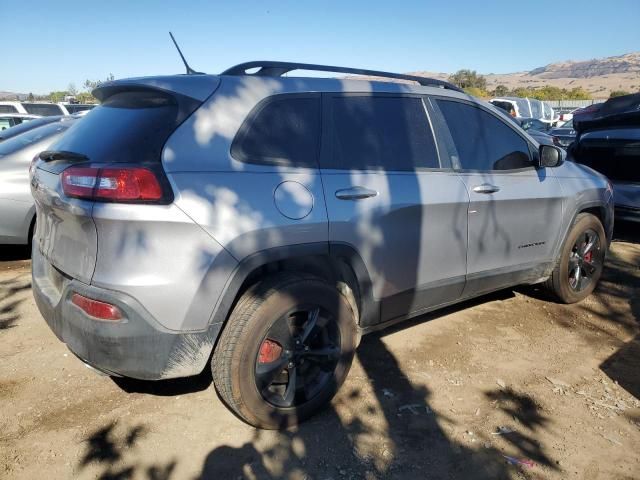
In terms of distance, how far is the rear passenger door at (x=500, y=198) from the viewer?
3.49 meters

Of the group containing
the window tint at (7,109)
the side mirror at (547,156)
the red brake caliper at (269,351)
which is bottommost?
the window tint at (7,109)

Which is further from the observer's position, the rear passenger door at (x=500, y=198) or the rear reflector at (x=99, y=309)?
the rear passenger door at (x=500, y=198)

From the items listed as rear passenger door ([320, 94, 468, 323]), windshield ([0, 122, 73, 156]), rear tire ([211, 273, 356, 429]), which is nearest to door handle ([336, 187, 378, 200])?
rear passenger door ([320, 94, 468, 323])

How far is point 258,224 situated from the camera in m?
2.47

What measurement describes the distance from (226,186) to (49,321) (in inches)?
46.9

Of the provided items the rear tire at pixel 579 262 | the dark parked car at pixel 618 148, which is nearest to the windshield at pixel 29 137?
the rear tire at pixel 579 262

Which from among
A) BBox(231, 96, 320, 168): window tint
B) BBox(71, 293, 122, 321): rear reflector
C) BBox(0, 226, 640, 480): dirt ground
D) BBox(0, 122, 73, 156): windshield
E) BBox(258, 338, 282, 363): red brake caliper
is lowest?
BBox(0, 226, 640, 480): dirt ground

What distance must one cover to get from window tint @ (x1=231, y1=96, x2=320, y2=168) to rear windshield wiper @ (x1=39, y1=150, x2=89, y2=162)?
0.73 meters

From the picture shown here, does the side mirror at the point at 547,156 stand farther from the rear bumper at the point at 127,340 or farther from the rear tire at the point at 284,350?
the rear bumper at the point at 127,340

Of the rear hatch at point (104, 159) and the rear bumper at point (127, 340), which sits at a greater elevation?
the rear hatch at point (104, 159)

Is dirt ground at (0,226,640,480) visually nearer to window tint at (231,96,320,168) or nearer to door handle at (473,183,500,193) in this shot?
door handle at (473,183,500,193)

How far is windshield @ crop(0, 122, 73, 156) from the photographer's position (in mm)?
5326

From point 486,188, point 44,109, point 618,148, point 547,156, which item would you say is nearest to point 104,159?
point 486,188

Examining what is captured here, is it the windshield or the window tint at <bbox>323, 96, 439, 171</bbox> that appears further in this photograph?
the windshield
